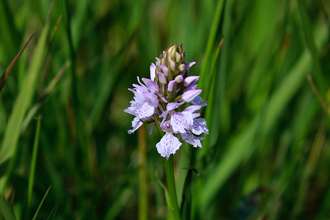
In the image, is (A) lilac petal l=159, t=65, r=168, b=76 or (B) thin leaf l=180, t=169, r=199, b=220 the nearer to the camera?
(A) lilac petal l=159, t=65, r=168, b=76

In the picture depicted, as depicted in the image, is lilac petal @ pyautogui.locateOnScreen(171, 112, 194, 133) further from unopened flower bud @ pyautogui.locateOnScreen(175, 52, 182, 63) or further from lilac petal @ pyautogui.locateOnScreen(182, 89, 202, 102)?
unopened flower bud @ pyautogui.locateOnScreen(175, 52, 182, 63)

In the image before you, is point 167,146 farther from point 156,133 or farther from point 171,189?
point 156,133

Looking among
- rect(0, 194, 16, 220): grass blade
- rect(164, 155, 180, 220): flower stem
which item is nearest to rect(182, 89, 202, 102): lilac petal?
rect(164, 155, 180, 220): flower stem

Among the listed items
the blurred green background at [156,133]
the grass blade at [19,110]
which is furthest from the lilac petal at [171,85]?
the grass blade at [19,110]

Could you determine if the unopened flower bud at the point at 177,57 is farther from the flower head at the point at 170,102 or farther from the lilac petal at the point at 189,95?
the lilac petal at the point at 189,95

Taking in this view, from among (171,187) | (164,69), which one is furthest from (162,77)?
(171,187)

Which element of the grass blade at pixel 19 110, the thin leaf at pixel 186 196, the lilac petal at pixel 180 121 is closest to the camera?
the lilac petal at pixel 180 121
